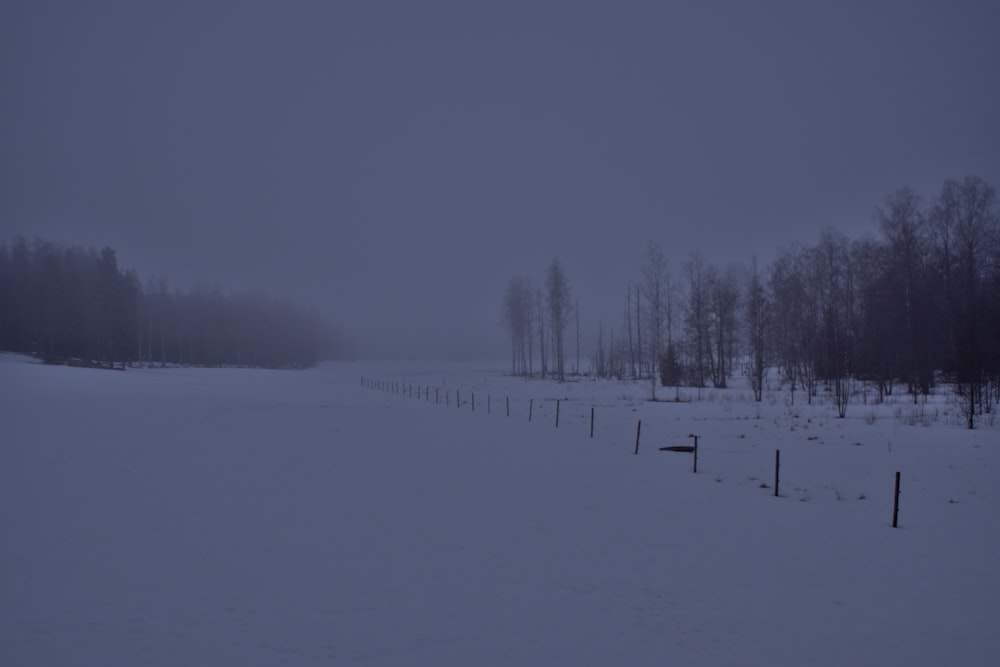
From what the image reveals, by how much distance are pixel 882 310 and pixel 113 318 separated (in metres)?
76.7

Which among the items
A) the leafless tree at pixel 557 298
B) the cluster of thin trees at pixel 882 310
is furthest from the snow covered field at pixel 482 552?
the leafless tree at pixel 557 298

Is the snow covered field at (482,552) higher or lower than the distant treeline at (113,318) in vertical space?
lower

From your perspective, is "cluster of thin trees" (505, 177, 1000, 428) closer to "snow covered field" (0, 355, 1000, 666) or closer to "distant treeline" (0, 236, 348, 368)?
"snow covered field" (0, 355, 1000, 666)

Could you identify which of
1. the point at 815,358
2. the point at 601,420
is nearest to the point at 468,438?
the point at 601,420

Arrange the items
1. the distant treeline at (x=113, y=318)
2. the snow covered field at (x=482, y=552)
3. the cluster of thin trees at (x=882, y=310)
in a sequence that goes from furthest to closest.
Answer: the distant treeline at (x=113, y=318), the cluster of thin trees at (x=882, y=310), the snow covered field at (x=482, y=552)

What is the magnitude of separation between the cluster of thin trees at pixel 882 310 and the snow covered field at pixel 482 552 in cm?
1441

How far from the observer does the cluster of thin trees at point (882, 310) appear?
2866cm

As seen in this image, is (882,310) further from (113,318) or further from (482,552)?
(113,318)

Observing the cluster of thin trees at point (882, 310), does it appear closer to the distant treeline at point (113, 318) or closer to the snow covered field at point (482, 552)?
→ the snow covered field at point (482, 552)

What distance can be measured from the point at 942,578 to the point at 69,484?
15479mm

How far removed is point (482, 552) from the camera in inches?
319

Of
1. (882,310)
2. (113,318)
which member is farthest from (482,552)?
(113,318)

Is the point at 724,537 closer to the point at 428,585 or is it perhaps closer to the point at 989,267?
the point at 428,585

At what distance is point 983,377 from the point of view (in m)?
25.7
